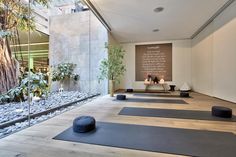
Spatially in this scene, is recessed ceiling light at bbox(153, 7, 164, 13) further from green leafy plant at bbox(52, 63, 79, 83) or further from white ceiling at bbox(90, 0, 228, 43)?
green leafy plant at bbox(52, 63, 79, 83)

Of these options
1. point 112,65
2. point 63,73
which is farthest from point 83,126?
point 63,73

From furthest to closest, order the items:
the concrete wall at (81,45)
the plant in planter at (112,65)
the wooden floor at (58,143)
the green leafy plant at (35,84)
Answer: the concrete wall at (81,45) → the plant in planter at (112,65) → the green leafy plant at (35,84) → the wooden floor at (58,143)

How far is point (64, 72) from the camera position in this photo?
20.6 ft

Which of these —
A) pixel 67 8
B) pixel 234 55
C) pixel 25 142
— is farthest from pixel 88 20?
pixel 25 142

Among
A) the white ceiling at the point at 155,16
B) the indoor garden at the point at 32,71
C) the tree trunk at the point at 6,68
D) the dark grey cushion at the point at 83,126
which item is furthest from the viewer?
the white ceiling at the point at 155,16

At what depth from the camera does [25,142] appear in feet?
5.52

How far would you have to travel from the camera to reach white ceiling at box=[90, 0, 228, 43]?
399 cm

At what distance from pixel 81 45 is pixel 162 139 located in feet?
18.3

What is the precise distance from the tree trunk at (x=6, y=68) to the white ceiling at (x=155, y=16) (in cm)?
242

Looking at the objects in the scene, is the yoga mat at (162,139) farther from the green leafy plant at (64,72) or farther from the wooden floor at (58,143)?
the green leafy plant at (64,72)

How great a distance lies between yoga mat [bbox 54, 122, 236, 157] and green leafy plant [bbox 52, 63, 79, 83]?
4.54 meters

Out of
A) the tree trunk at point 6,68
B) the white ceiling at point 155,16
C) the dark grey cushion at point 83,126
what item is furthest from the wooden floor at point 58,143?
the white ceiling at point 155,16

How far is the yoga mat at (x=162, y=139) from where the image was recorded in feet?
5.00

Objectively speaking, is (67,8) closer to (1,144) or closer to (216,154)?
(1,144)
